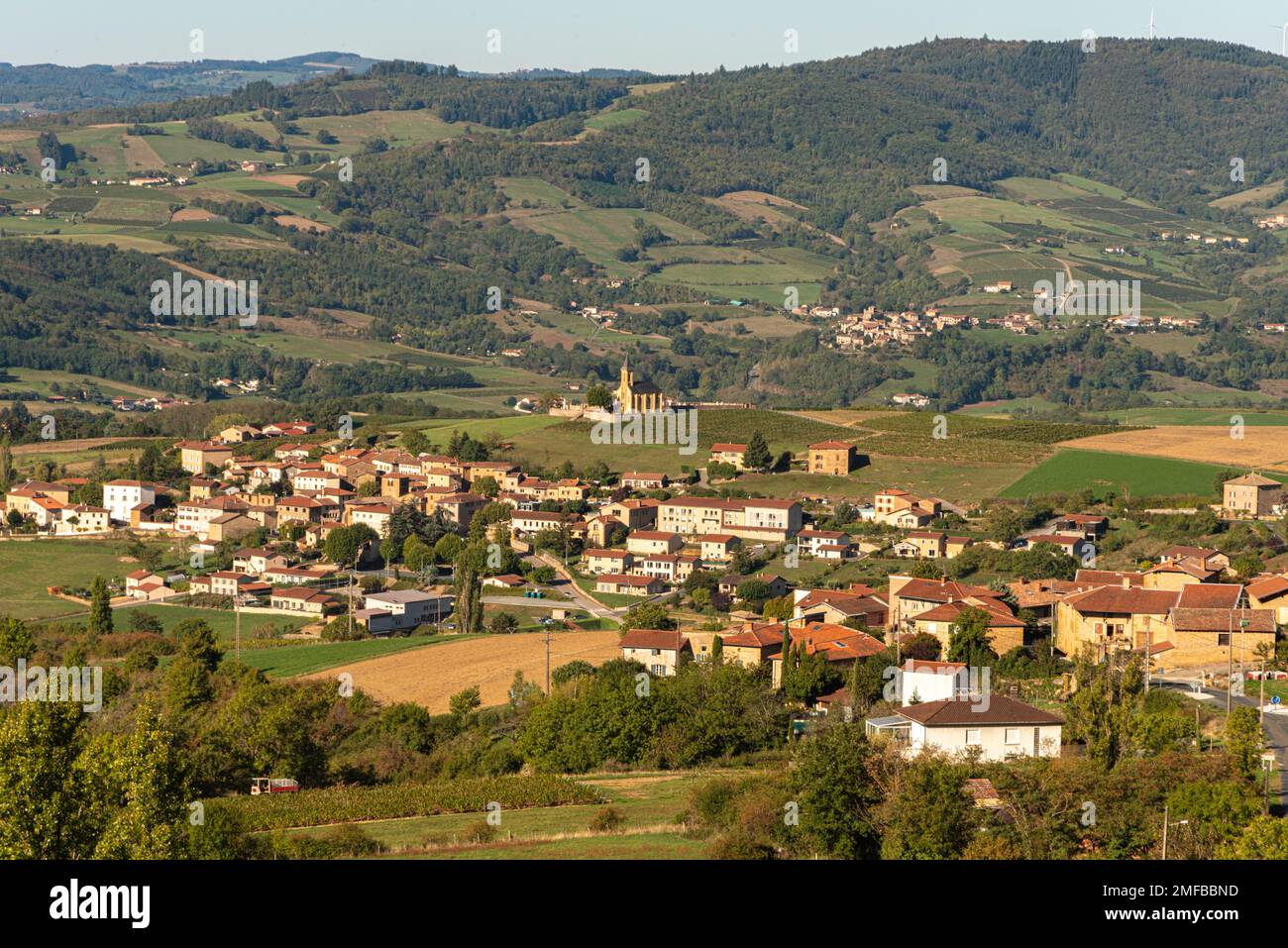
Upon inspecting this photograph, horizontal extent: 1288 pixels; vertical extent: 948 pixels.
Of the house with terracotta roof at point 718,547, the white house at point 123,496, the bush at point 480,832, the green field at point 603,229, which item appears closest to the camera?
the bush at point 480,832

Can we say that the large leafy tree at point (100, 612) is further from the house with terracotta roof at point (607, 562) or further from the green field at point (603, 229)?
the green field at point (603, 229)

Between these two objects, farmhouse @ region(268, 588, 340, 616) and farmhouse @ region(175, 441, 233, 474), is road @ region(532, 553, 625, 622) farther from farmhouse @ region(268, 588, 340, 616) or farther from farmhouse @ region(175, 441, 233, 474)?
farmhouse @ region(175, 441, 233, 474)

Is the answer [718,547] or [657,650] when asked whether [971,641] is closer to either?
[657,650]

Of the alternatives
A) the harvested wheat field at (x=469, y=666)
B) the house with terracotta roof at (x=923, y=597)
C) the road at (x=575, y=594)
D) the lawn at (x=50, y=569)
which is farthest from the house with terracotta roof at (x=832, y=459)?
the lawn at (x=50, y=569)

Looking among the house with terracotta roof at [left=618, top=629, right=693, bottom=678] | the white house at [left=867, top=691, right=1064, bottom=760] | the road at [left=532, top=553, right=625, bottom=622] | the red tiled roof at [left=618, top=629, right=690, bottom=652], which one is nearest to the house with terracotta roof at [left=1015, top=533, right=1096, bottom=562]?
the road at [left=532, top=553, right=625, bottom=622]
